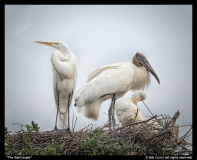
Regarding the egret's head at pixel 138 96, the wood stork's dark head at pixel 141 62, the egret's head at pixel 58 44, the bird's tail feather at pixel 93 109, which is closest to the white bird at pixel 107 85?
the bird's tail feather at pixel 93 109

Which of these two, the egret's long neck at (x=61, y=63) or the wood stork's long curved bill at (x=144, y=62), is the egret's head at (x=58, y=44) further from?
the wood stork's long curved bill at (x=144, y=62)

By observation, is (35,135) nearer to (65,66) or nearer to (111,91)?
(65,66)

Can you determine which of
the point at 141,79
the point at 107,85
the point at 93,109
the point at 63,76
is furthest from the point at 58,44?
the point at 141,79

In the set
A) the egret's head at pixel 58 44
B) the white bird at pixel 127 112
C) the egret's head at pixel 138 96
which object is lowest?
the white bird at pixel 127 112

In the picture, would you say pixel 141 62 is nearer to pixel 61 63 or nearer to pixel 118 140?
pixel 61 63

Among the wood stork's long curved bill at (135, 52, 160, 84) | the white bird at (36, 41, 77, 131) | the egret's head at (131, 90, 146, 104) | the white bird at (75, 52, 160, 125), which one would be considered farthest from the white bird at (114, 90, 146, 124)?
the wood stork's long curved bill at (135, 52, 160, 84)

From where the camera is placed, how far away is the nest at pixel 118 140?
6441 mm

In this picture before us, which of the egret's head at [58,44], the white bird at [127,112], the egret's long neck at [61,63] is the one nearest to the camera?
the white bird at [127,112]

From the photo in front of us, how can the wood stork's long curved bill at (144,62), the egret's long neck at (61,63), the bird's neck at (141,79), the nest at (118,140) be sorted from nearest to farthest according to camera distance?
the nest at (118,140)
the egret's long neck at (61,63)
the bird's neck at (141,79)
the wood stork's long curved bill at (144,62)

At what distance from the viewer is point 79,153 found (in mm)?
6609

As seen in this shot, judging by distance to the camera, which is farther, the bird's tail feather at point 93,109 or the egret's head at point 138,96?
the bird's tail feather at point 93,109

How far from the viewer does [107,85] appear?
351 inches

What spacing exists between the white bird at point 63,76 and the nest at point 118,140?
124 centimetres

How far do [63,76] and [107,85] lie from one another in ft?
3.62
